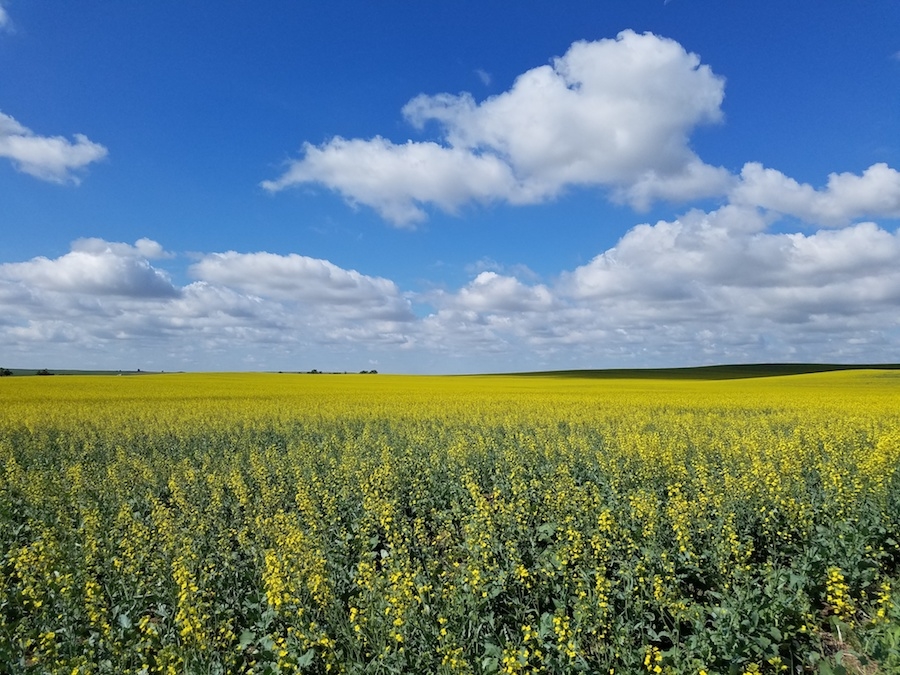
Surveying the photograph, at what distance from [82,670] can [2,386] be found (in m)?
48.6

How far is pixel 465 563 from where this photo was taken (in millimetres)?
6863

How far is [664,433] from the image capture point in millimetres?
15578

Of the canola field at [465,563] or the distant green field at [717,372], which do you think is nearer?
the canola field at [465,563]

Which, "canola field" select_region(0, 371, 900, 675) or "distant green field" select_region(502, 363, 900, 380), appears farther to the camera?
"distant green field" select_region(502, 363, 900, 380)

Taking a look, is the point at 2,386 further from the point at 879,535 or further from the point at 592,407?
the point at 879,535

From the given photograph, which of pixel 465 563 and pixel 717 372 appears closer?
pixel 465 563

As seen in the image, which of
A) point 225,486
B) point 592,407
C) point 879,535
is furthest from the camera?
point 592,407

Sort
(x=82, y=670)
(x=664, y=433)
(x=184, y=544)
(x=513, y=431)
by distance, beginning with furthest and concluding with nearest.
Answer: (x=513, y=431) → (x=664, y=433) → (x=184, y=544) → (x=82, y=670)

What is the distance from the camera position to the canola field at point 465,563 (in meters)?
4.96

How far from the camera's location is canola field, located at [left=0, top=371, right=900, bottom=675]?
496cm

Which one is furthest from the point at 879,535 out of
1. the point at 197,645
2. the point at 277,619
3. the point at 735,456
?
the point at 197,645

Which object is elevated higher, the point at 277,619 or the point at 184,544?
the point at 184,544

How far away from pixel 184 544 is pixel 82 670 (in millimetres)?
2438

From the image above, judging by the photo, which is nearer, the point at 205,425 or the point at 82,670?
the point at 82,670
